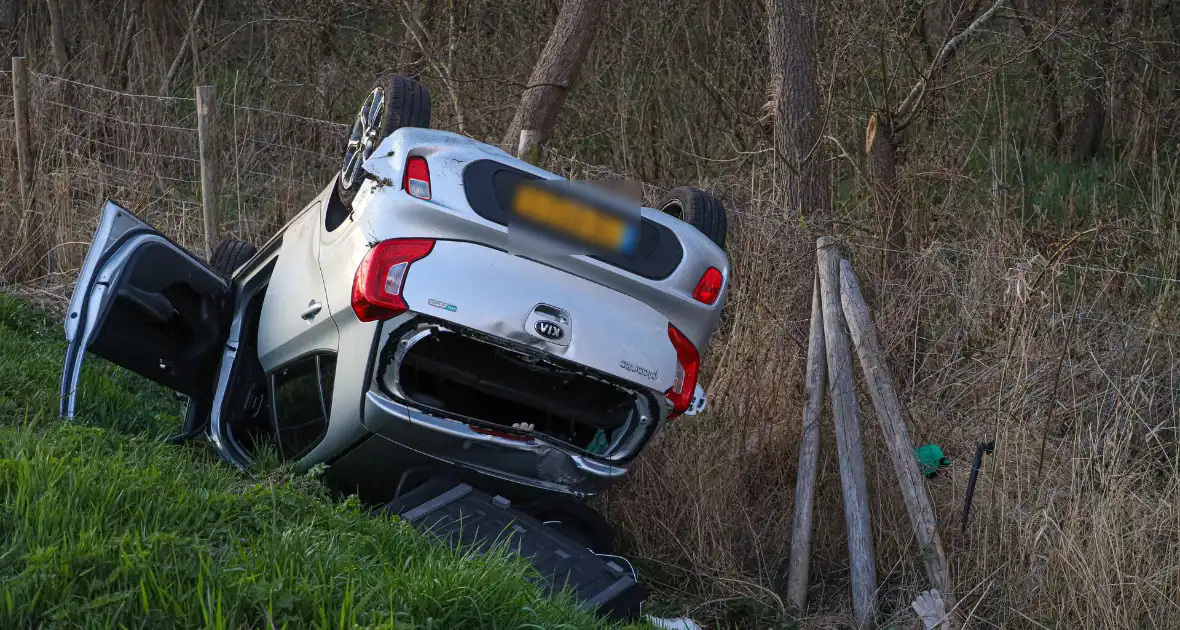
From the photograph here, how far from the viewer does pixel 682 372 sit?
4930mm

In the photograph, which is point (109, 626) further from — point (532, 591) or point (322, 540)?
point (532, 591)

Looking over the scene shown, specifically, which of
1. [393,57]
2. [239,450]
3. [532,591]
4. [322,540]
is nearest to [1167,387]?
[532,591]

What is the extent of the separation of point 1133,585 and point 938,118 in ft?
20.8

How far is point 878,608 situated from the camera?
5094 mm

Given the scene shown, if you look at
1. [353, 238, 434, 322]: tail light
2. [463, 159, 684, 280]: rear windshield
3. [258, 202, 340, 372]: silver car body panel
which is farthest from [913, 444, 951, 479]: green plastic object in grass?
[258, 202, 340, 372]: silver car body panel

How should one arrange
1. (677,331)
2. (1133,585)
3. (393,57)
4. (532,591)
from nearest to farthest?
(532,591) < (1133,585) < (677,331) < (393,57)

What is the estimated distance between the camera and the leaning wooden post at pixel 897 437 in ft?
16.0

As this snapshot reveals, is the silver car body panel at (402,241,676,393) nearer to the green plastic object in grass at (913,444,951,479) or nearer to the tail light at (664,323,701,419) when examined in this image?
the tail light at (664,323,701,419)

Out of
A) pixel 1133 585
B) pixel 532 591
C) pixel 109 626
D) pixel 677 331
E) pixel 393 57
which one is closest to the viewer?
pixel 109 626

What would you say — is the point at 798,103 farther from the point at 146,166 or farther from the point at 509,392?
the point at 146,166

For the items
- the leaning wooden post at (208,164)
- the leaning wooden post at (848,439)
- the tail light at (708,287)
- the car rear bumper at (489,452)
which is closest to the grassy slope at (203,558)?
the car rear bumper at (489,452)

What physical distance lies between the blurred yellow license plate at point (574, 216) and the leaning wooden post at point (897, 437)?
1117mm

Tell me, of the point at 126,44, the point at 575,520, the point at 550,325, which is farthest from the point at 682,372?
the point at 126,44

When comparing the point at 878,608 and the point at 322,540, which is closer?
the point at 322,540
